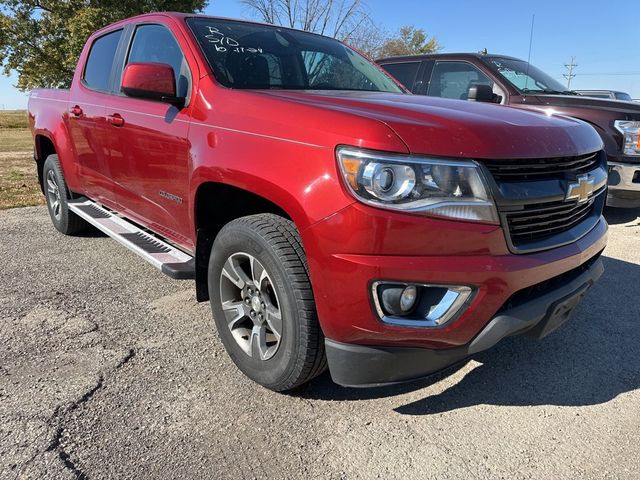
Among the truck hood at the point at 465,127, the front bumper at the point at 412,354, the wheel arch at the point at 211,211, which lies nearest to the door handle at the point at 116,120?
the wheel arch at the point at 211,211

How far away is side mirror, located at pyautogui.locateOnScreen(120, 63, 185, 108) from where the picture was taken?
105 inches

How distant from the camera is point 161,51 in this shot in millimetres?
3240

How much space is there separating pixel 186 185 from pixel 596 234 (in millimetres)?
2181

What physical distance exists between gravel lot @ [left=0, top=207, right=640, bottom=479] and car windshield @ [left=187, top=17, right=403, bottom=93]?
158 cm

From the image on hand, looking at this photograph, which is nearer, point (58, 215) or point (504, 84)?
point (58, 215)

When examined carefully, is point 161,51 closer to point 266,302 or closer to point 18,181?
point 266,302

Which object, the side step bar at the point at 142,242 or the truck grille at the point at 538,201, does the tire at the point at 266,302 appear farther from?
the truck grille at the point at 538,201

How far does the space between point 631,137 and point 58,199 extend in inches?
239

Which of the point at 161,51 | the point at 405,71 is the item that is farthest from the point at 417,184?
the point at 405,71

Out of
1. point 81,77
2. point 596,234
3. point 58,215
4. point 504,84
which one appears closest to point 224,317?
point 596,234

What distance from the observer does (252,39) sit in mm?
3154

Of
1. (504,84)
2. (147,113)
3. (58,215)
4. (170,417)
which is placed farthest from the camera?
(504,84)

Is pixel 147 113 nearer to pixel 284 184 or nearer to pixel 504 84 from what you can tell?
pixel 284 184

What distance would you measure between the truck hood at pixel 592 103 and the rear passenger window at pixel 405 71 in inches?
59.5
